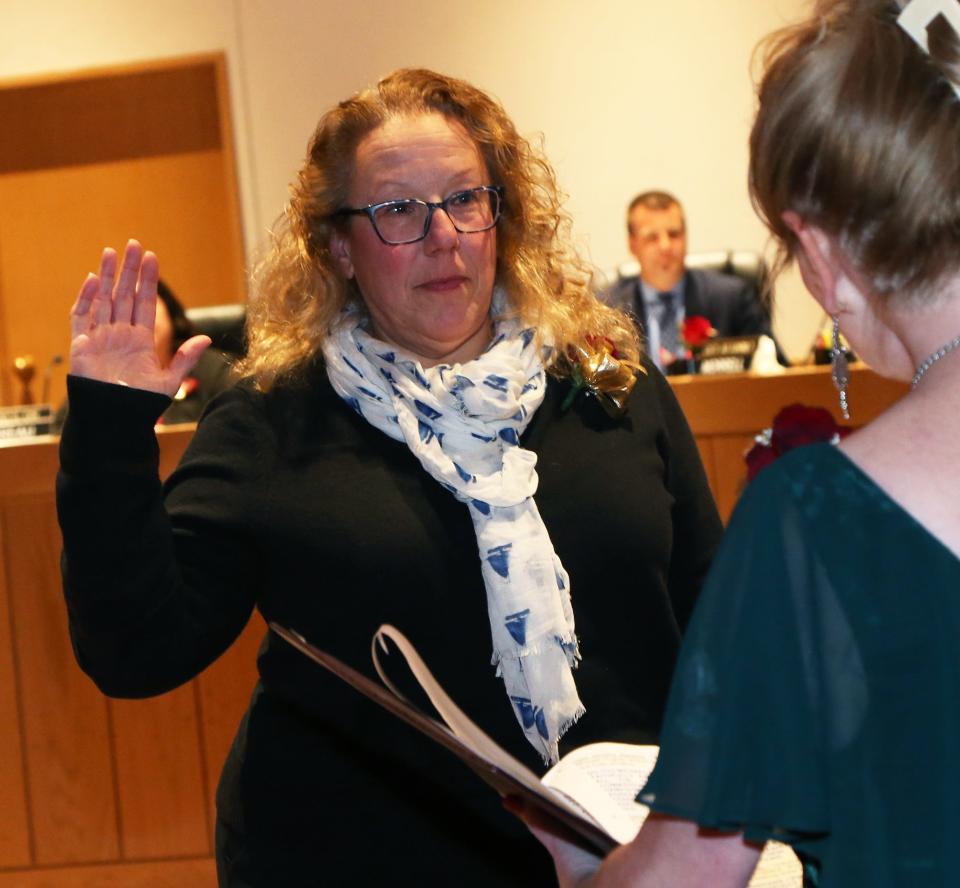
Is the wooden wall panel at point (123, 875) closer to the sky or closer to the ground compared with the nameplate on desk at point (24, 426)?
closer to the ground

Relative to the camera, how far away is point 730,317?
529cm

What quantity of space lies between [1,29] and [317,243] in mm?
5442

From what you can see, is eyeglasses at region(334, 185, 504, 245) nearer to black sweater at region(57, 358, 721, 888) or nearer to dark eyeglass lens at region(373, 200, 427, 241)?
dark eyeglass lens at region(373, 200, 427, 241)

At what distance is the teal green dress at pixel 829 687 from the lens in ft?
2.60

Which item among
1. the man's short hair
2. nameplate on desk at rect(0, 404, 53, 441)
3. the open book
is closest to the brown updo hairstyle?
the open book

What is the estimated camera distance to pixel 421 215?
169 centimetres

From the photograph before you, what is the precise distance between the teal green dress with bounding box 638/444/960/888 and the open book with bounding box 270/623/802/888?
12 cm

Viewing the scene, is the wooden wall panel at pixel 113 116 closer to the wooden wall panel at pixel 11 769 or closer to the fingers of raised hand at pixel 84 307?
the wooden wall panel at pixel 11 769

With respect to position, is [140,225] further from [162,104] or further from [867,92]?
[867,92]

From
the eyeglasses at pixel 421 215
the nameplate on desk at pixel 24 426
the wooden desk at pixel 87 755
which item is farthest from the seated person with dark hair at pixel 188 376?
the eyeglasses at pixel 421 215

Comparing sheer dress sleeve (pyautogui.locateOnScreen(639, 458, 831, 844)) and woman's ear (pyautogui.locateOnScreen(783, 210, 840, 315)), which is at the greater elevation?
woman's ear (pyautogui.locateOnScreen(783, 210, 840, 315))

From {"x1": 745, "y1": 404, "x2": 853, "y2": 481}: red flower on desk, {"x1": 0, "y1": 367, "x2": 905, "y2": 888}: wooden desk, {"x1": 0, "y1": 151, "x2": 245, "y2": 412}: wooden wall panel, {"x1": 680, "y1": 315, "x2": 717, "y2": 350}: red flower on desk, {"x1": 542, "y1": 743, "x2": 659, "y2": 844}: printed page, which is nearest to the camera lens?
{"x1": 542, "y1": 743, "x2": 659, "y2": 844}: printed page

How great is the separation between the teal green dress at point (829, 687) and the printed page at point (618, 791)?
9.0 inches

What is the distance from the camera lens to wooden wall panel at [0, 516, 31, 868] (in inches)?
107
